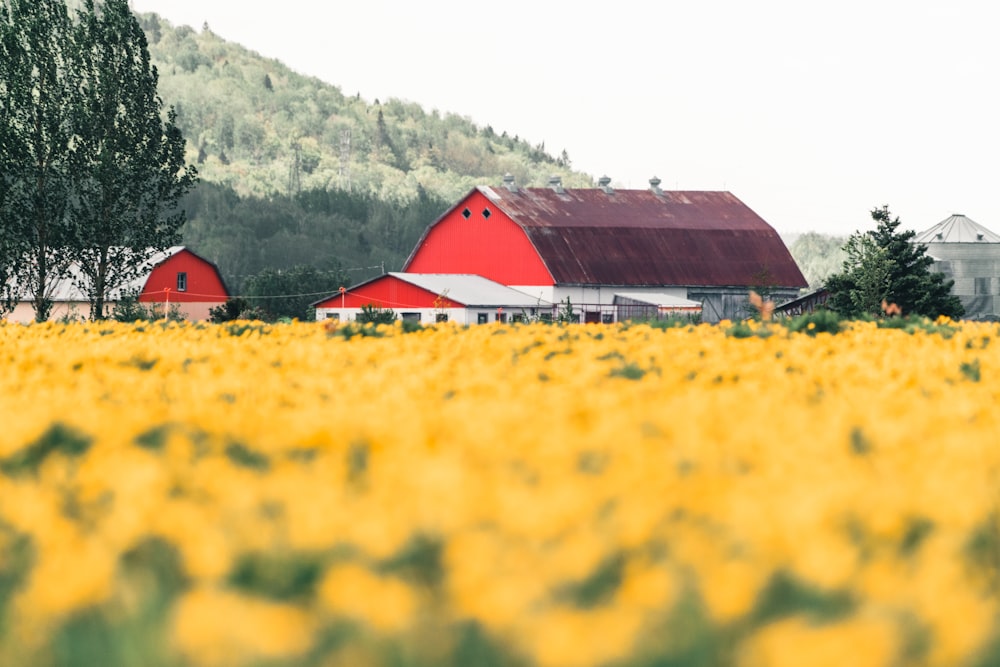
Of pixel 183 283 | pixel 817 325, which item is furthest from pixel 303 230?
pixel 817 325

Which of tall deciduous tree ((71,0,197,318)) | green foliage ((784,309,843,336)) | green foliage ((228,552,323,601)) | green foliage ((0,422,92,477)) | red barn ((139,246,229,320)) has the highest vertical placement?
tall deciduous tree ((71,0,197,318))

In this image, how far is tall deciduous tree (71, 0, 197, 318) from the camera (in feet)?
198

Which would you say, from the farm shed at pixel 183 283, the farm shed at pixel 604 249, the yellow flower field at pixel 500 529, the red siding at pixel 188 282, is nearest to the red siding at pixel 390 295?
the farm shed at pixel 604 249

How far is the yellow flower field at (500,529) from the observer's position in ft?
14.1

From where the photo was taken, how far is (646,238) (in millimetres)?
89188

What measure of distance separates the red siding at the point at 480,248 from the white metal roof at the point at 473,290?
50.7 inches

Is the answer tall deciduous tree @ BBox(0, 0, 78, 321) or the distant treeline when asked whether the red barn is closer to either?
the distant treeline

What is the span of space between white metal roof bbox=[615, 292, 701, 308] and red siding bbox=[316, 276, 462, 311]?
1185 centimetres

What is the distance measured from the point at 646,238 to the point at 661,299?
277 inches

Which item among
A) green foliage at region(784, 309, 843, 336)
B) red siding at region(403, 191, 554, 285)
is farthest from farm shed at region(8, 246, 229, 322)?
green foliage at region(784, 309, 843, 336)

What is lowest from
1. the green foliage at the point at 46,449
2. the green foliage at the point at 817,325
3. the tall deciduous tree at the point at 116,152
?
the green foliage at the point at 46,449

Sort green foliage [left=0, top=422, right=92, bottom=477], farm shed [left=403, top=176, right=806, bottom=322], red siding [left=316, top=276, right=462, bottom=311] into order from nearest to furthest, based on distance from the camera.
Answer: green foliage [left=0, top=422, right=92, bottom=477] → red siding [left=316, top=276, right=462, bottom=311] → farm shed [left=403, top=176, right=806, bottom=322]

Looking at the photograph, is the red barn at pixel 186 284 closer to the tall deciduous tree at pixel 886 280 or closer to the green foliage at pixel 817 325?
the tall deciduous tree at pixel 886 280

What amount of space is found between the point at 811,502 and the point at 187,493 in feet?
8.68
